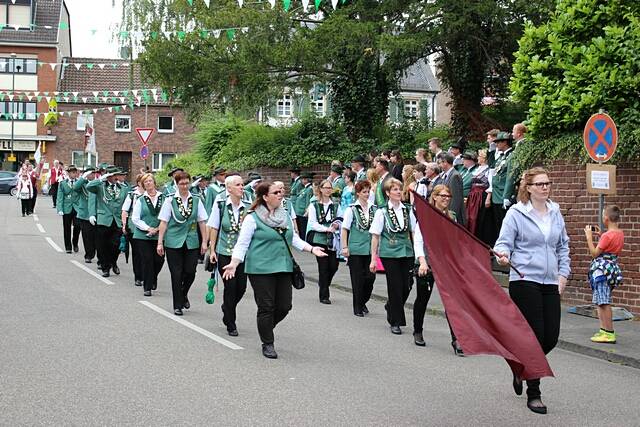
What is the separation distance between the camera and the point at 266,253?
31.6 ft

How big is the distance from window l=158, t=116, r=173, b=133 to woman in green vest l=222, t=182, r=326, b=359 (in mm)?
58003

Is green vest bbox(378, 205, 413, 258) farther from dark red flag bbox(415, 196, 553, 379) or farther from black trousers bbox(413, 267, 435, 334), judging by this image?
dark red flag bbox(415, 196, 553, 379)

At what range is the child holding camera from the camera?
11109 millimetres

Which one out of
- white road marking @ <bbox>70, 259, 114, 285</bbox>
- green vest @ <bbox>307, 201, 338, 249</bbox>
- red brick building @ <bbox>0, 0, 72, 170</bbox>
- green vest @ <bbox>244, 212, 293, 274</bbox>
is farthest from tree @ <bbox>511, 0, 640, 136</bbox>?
red brick building @ <bbox>0, 0, 72, 170</bbox>

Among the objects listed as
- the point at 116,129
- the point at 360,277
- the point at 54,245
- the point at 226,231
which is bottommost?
the point at 54,245

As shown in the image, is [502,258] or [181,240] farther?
[181,240]

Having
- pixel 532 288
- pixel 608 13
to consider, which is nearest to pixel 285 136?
pixel 608 13

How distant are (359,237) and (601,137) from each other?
3384 millimetres

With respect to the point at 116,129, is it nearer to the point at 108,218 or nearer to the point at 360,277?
the point at 108,218

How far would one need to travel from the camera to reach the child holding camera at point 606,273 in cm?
1111

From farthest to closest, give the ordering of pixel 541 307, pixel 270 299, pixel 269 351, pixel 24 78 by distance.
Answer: pixel 24 78
pixel 270 299
pixel 269 351
pixel 541 307

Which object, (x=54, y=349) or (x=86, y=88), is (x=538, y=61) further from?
(x=86, y=88)

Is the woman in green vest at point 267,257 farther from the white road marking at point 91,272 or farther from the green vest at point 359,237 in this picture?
the white road marking at point 91,272

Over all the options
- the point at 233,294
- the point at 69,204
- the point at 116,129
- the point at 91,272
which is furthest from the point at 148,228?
the point at 116,129
